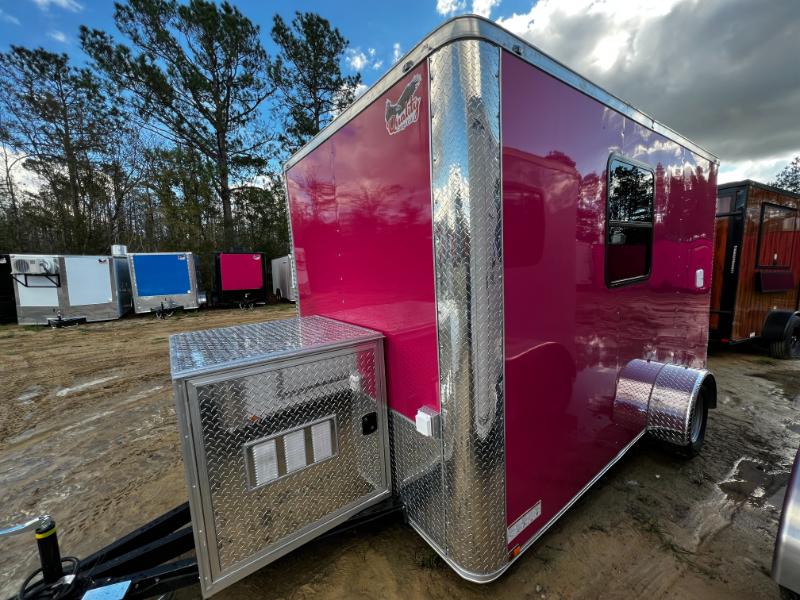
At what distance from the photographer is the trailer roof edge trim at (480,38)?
1428mm

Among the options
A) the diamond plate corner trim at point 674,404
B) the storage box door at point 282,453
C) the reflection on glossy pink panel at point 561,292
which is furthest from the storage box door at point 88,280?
the diamond plate corner trim at point 674,404

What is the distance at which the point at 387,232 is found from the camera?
1.98 metres

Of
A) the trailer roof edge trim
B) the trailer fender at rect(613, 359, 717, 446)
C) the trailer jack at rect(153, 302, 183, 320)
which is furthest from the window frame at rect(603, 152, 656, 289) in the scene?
the trailer jack at rect(153, 302, 183, 320)

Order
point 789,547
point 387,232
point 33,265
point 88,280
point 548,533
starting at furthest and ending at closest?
point 88,280
point 33,265
point 548,533
point 387,232
point 789,547

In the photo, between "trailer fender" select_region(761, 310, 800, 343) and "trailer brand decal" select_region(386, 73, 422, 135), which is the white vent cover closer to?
"trailer brand decal" select_region(386, 73, 422, 135)

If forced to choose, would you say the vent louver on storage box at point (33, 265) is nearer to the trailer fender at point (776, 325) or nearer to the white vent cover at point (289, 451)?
the white vent cover at point (289, 451)

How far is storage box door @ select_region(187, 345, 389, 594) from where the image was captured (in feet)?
4.91

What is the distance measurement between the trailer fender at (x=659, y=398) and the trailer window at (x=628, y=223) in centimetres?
69

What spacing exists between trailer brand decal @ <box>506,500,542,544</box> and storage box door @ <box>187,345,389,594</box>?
2.41ft

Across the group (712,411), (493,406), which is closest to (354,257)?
(493,406)

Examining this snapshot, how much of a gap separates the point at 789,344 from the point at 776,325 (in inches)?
16.0

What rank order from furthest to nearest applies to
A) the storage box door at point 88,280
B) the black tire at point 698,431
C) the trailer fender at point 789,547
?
the storage box door at point 88,280, the black tire at point 698,431, the trailer fender at point 789,547

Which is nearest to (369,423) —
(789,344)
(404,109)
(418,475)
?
(418,475)

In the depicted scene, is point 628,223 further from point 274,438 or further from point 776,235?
point 776,235
